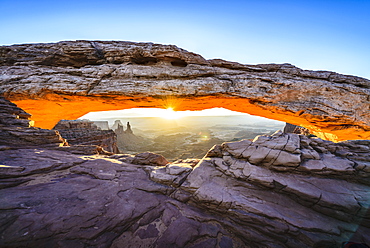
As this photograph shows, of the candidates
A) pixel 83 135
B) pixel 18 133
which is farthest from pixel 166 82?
pixel 83 135

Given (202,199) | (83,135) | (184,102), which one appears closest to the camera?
(202,199)

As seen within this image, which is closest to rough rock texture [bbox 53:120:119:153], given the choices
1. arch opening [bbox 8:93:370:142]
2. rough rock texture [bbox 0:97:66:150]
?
arch opening [bbox 8:93:370:142]

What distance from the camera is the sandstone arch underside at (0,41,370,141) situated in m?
8.80

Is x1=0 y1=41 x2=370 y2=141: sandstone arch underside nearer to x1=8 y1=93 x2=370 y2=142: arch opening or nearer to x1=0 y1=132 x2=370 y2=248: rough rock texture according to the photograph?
x1=8 y1=93 x2=370 y2=142: arch opening

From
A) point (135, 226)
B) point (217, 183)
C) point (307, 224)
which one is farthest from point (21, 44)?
point (307, 224)

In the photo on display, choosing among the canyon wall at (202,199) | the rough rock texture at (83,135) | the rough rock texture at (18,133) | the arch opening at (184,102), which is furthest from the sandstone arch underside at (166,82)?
the rough rock texture at (83,135)

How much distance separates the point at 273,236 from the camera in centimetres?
480

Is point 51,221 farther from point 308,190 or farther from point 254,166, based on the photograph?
point 308,190

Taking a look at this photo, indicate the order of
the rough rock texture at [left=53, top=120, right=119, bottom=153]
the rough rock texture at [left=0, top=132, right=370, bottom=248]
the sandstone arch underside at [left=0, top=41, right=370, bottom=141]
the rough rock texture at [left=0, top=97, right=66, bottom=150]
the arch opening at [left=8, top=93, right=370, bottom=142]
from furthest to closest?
the rough rock texture at [left=53, top=120, right=119, bottom=153]
the arch opening at [left=8, top=93, right=370, bottom=142]
the sandstone arch underside at [left=0, top=41, right=370, bottom=141]
the rough rock texture at [left=0, top=97, right=66, bottom=150]
the rough rock texture at [left=0, top=132, right=370, bottom=248]

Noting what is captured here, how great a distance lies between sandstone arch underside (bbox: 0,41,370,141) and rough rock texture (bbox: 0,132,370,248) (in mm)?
3361

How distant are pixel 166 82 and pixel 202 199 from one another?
8.14 metres

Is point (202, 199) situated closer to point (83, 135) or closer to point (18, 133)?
point (18, 133)

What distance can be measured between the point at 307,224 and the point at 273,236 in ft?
4.49

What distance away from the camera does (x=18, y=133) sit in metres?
7.96
